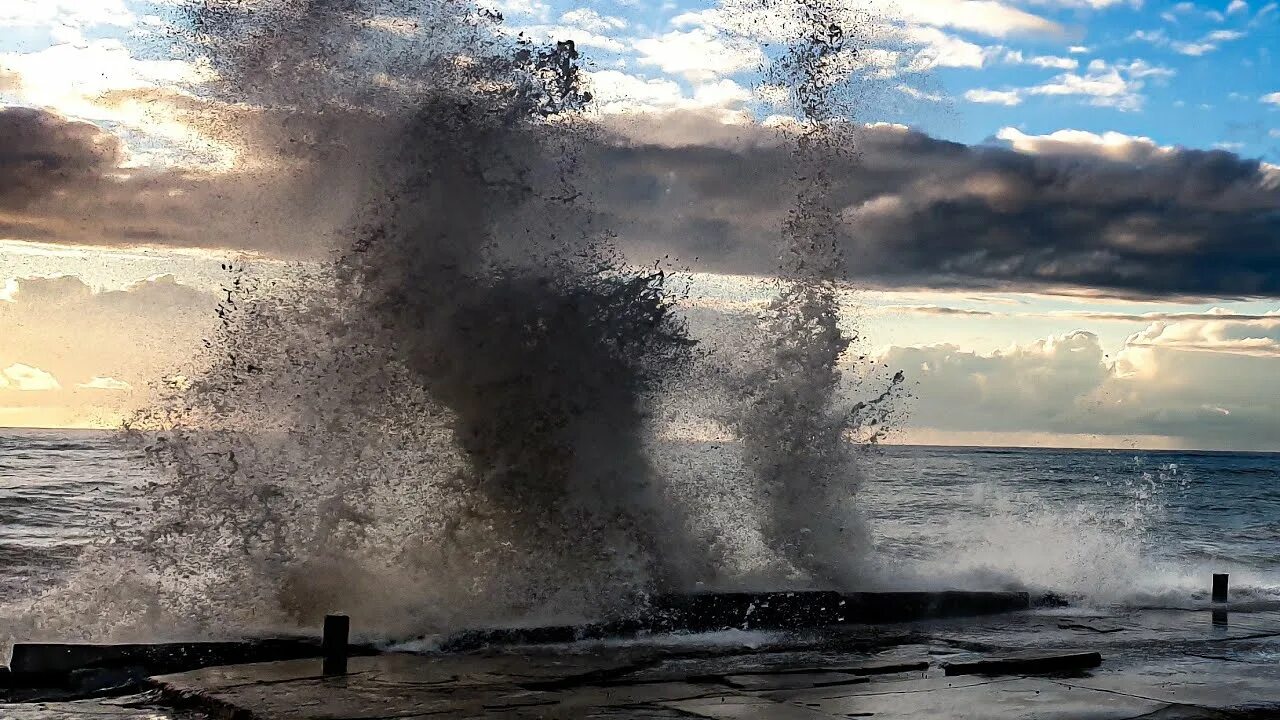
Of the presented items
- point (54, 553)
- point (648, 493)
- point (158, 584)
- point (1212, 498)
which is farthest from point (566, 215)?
point (1212, 498)

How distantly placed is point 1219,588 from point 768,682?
814 cm

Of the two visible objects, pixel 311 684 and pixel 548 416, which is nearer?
pixel 311 684

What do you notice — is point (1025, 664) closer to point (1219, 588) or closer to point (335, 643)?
point (335, 643)

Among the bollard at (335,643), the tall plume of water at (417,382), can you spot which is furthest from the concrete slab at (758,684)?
the tall plume of water at (417,382)

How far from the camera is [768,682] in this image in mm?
7691

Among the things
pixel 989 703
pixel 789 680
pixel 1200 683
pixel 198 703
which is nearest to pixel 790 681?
pixel 789 680

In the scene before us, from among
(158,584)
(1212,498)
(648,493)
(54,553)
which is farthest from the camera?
(1212,498)

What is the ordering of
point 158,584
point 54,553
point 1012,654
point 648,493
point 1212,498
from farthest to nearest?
point 1212,498 < point 54,553 < point 648,493 < point 158,584 < point 1012,654

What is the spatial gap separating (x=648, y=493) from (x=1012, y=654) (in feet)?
13.4

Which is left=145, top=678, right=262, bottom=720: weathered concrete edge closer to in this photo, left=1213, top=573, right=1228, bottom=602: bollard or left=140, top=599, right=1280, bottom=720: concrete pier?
left=140, top=599, right=1280, bottom=720: concrete pier

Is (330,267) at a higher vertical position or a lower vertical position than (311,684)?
higher

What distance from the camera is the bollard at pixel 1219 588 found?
13430mm

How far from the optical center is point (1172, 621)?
11492mm

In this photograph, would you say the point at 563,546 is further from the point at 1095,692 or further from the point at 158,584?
the point at 1095,692
